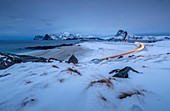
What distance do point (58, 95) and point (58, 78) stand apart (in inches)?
42.5

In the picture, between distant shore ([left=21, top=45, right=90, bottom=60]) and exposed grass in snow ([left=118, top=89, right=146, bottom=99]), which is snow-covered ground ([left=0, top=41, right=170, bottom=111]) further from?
distant shore ([left=21, top=45, right=90, bottom=60])

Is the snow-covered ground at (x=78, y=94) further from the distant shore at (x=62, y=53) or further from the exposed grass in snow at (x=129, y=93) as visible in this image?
the distant shore at (x=62, y=53)

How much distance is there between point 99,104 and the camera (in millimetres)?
3008

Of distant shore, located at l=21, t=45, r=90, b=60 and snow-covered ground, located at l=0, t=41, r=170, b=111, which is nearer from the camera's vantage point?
snow-covered ground, located at l=0, t=41, r=170, b=111

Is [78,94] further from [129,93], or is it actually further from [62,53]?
[62,53]

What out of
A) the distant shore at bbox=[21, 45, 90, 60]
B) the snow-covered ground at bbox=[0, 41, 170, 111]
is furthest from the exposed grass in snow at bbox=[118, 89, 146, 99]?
the distant shore at bbox=[21, 45, 90, 60]

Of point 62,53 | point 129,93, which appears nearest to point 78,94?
point 129,93

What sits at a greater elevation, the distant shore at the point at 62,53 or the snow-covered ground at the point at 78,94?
the snow-covered ground at the point at 78,94

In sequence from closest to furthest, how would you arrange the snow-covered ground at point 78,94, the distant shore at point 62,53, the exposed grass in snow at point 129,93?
the snow-covered ground at point 78,94 < the exposed grass in snow at point 129,93 < the distant shore at point 62,53

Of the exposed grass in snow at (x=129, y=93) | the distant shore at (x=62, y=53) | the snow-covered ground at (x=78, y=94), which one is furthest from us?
the distant shore at (x=62, y=53)

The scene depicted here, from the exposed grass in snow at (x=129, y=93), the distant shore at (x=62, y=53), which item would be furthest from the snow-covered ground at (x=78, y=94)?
the distant shore at (x=62, y=53)

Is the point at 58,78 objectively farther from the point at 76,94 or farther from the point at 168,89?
the point at 168,89

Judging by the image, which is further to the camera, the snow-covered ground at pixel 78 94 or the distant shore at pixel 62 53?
the distant shore at pixel 62 53

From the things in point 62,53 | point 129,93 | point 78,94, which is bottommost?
point 62,53
